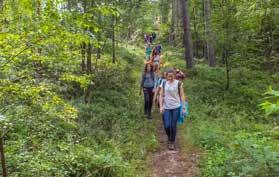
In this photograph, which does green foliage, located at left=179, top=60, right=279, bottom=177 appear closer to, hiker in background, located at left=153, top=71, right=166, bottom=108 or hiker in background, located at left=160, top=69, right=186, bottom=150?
hiker in background, located at left=160, top=69, right=186, bottom=150

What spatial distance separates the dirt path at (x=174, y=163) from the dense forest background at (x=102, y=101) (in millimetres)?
225

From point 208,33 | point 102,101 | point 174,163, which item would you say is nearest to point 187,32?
point 208,33

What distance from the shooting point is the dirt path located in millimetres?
8328

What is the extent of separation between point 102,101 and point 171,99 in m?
4.05

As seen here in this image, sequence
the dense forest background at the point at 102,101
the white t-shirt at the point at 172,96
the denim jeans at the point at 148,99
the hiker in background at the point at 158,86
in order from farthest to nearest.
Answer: the denim jeans at the point at 148,99, the hiker in background at the point at 158,86, the white t-shirt at the point at 172,96, the dense forest background at the point at 102,101

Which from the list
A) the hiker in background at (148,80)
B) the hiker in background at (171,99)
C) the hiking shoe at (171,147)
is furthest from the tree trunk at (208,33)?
the hiking shoe at (171,147)

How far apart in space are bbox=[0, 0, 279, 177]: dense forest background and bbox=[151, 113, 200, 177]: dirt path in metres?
0.22

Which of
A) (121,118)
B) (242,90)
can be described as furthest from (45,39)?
(242,90)

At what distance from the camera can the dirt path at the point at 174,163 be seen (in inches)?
328

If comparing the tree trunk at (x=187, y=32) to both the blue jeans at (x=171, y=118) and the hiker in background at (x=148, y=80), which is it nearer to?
the hiker in background at (x=148, y=80)

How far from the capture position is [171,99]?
30.6 ft

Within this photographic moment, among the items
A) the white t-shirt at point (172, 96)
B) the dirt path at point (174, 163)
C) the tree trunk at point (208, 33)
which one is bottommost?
the dirt path at point (174, 163)

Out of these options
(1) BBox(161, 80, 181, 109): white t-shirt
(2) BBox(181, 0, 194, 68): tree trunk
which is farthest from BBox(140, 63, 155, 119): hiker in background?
(2) BBox(181, 0, 194, 68): tree trunk

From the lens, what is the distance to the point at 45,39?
517 cm
